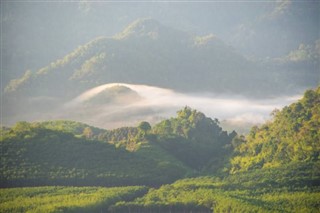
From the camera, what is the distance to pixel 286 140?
56.9 metres

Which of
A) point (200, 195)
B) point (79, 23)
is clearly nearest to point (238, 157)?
point (200, 195)

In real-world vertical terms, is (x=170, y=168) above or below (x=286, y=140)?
below

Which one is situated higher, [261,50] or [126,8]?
[126,8]

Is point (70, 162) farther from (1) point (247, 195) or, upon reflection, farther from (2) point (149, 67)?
(2) point (149, 67)

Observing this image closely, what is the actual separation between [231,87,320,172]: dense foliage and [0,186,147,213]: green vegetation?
49.5 feet

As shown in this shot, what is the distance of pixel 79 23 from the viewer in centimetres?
14700

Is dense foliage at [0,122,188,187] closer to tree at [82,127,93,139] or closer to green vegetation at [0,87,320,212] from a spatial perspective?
green vegetation at [0,87,320,212]

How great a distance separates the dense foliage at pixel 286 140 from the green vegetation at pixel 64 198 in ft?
49.5

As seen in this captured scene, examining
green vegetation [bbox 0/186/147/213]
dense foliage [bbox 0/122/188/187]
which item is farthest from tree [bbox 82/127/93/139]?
green vegetation [bbox 0/186/147/213]

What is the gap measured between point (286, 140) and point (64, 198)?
26.6 m

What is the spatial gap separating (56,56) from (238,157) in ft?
274

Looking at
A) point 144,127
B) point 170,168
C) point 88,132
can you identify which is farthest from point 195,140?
point 88,132

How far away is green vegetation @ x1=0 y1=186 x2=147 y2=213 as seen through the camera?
43031 mm

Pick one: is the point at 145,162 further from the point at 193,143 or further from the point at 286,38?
the point at 286,38
